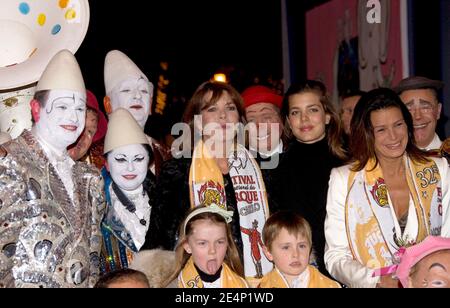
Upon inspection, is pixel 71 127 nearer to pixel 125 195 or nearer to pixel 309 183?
pixel 125 195

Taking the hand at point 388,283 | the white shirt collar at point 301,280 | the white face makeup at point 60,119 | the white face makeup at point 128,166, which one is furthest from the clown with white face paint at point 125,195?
the hand at point 388,283

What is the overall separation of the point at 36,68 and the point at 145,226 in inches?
42.8

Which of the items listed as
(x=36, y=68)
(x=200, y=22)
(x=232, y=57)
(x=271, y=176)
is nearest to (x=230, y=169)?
(x=271, y=176)

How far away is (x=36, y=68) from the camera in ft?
13.1

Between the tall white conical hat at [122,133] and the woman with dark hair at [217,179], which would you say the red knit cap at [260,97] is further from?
the tall white conical hat at [122,133]

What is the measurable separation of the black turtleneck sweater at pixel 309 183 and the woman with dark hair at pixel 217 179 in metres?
0.18

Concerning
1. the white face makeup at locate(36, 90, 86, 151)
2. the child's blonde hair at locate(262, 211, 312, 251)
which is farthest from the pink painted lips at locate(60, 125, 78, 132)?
the child's blonde hair at locate(262, 211, 312, 251)

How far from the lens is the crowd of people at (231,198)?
3.55 meters

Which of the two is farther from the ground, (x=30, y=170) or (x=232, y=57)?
(x=232, y=57)

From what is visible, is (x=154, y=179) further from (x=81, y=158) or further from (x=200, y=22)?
(x=200, y=22)

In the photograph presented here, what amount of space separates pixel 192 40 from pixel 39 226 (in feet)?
40.9

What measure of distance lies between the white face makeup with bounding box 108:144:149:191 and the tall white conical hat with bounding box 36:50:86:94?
0.57 metres

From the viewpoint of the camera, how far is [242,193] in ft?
14.5

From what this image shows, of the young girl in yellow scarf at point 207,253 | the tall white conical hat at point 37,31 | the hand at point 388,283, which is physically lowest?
the hand at point 388,283
